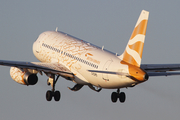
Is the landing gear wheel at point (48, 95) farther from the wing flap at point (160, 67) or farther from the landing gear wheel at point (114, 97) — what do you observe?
the wing flap at point (160, 67)

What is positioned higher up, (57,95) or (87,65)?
(87,65)

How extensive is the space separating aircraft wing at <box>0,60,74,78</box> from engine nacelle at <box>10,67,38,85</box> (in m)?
1.46

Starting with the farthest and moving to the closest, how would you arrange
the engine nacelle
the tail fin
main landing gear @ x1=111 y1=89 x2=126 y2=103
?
main landing gear @ x1=111 y1=89 x2=126 y2=103 → the engine nacelle → the tail fin

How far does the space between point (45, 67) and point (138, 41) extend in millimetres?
11807

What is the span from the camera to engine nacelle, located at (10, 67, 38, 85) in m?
68.8

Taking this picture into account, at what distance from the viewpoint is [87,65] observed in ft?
215

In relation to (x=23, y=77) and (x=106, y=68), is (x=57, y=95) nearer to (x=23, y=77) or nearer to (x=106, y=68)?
(x=23, y=77)

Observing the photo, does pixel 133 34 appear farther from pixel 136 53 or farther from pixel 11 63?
pixel 11 63

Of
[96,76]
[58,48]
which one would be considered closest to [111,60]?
[96,76]

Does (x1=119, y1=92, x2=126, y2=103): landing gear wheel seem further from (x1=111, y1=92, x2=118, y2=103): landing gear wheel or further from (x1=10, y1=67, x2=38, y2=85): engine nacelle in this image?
(x1=10, y1=67, x2=38, y2=85): engine nacelle

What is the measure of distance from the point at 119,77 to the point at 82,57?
22.6 ft

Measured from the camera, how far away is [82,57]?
2618 inches

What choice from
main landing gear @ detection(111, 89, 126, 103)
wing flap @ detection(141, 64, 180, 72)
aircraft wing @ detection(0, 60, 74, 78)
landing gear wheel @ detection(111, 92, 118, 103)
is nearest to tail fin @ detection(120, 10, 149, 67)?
wing flap @ detection(141, 64, 180, 72)

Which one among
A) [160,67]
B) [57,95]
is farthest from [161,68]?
[57,95]
